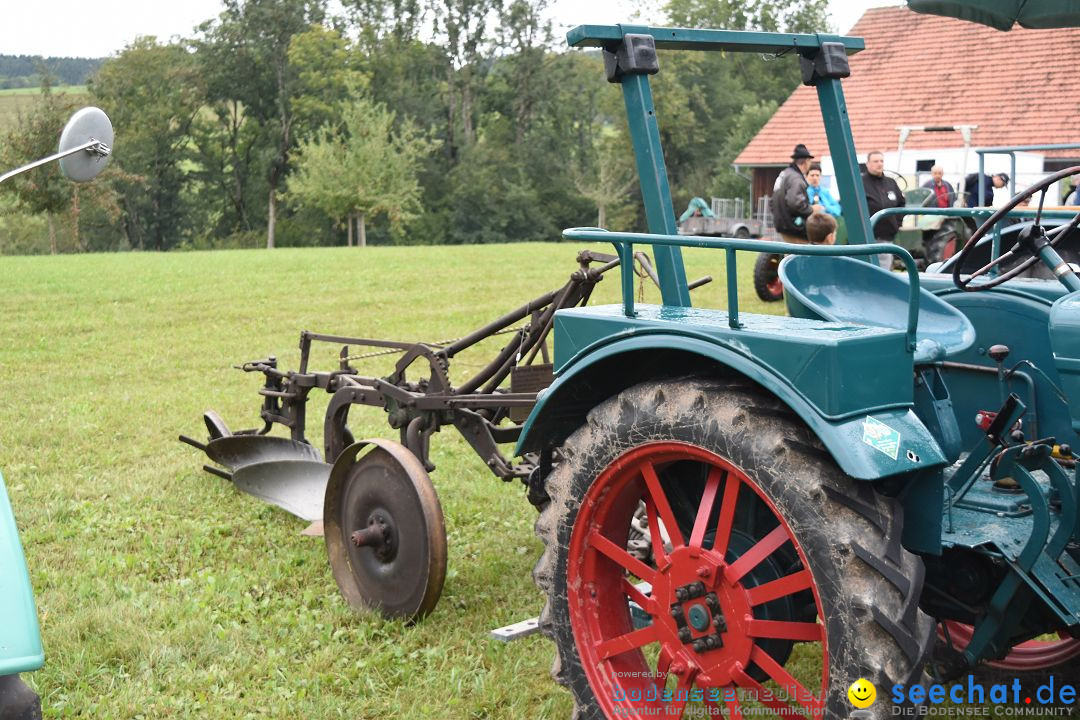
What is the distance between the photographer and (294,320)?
1283cm

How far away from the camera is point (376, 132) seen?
1964 inches

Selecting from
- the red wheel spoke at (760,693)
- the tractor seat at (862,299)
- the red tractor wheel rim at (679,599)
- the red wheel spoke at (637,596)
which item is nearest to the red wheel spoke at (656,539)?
the red tractor wheel rim at (679,599)

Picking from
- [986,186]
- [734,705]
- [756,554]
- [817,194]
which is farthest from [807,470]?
[986,186]

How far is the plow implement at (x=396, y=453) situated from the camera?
415cm

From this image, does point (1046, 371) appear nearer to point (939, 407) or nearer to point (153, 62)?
point (939, 407)

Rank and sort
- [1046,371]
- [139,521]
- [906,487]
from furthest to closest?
[139,521]
[1046,371]
[906,487]

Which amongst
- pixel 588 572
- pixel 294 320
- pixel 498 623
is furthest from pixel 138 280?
pixel 588 572

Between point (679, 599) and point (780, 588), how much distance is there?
283mm

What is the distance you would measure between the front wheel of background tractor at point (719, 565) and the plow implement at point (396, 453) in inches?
16.8

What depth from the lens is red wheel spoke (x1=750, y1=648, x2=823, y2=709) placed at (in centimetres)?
258

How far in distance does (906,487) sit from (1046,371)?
3.33 ft

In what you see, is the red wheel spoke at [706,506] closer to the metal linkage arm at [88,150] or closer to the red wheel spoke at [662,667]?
the red wheel spoke at [662,667]

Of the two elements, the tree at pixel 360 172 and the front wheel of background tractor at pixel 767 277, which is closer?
the front wheel of background tractor at pixel 767 277

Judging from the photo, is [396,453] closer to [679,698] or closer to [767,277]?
[679,698]
